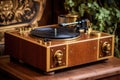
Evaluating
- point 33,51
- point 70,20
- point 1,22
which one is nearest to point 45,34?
point 33,51

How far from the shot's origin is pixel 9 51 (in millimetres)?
1743

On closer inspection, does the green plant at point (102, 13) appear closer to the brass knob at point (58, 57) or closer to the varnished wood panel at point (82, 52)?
the varnished wood panel at point (82, 52)

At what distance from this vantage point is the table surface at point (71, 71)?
1548 millimetres

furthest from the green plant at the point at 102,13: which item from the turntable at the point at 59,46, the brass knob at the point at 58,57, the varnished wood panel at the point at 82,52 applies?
the brass knob at the point at 58,57

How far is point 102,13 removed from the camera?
200cm

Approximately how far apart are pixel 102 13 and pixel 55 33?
0.47 m

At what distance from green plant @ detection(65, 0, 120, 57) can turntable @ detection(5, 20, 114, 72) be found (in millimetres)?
281

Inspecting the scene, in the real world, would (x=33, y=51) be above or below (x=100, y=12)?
below

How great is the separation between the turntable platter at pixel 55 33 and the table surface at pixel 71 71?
0.55 ft

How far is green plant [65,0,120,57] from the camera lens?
6.62 feet

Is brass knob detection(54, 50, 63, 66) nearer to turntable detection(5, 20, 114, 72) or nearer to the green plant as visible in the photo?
turntable detection(5, 20, 114, 72)

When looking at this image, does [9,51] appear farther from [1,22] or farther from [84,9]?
[84,9]

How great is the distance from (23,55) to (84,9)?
59 cm

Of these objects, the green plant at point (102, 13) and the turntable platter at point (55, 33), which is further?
the green plant at point (102, 13)
